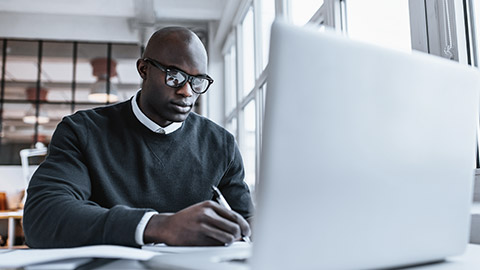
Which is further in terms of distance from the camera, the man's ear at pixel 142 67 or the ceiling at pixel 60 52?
the ceiling at pixel 60 52

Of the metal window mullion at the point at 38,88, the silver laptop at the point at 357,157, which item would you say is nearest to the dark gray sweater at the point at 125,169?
the silver laptop at the point at 357,157

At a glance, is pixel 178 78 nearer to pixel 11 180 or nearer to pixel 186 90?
pixel 186 90

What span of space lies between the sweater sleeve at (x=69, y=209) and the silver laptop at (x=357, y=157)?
171 millimetres

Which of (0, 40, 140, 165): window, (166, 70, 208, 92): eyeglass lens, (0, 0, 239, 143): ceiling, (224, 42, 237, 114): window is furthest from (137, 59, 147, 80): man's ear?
(0, 40, 140, 165): window

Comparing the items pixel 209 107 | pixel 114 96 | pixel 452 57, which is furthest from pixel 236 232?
pixel 114 96

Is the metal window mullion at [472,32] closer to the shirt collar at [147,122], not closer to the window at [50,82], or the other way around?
the shirt collar at [147,122]

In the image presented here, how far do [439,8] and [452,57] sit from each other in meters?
0.16

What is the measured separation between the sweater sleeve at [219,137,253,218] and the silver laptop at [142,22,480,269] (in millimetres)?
655

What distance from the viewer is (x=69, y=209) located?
29.4 inches

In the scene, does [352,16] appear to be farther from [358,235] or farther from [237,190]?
[358,235]

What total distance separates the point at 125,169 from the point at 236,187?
327 mm

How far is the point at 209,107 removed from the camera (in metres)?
5.54

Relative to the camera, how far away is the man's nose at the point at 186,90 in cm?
114

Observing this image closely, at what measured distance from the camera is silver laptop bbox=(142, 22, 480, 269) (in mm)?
375
